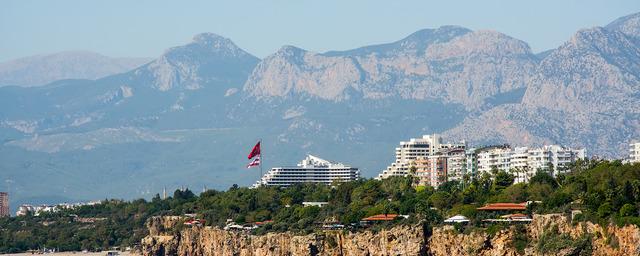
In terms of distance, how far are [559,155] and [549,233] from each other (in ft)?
223

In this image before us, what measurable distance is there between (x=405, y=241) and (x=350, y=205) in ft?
76.3

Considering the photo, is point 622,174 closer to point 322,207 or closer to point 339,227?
point 339,227

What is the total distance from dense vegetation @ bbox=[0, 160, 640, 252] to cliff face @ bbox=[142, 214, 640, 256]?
0.82 m

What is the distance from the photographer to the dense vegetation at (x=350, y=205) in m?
89.1

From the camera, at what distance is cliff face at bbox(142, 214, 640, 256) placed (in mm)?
81688

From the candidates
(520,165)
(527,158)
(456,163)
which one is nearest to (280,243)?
(520,165)

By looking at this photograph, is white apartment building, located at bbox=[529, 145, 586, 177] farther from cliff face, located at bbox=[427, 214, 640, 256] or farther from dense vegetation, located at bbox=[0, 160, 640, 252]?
cliff face, located at bbox=[427, 214, 640, 256]

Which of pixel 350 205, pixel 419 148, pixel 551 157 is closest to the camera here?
pixel 350 205

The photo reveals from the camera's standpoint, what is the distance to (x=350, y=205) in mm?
122062

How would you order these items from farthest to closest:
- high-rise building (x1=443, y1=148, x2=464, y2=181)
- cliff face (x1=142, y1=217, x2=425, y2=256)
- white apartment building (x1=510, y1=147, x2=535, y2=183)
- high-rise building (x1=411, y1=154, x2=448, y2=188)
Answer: high-rise building (x1=411, y1=154, x2=448, y2=188) → high-rise building (x1=443, y1=148, x2=464, y2=181) → white apartment building (x1=510, y1=147, x2=535, y2=183) → cliff face (x1=142, y1=217, x2=425, y2=256)

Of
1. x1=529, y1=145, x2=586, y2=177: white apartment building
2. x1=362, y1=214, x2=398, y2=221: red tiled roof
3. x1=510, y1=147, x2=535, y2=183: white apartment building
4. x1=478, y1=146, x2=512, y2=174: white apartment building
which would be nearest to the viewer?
x1=362, y1=214, x2=398, y2=221: red tiled roof

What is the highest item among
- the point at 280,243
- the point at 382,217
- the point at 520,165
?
the point at 520,165

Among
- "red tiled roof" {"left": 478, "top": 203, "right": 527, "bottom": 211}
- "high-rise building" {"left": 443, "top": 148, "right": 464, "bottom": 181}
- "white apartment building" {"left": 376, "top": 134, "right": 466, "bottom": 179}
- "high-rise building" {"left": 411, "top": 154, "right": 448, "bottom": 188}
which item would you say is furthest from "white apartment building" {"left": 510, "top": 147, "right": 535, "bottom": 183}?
"red tiled roof" {"left": 478, "top": 203, "right": 527, "bottom": 211}

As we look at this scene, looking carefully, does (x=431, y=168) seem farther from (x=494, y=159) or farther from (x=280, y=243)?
(x=280, y=243)
